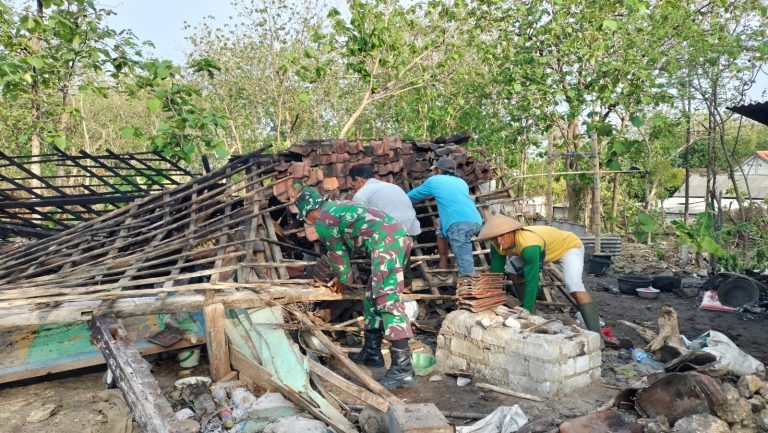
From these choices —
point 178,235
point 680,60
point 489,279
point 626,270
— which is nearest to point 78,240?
point 178,235

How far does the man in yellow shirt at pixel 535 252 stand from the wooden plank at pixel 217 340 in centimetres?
246

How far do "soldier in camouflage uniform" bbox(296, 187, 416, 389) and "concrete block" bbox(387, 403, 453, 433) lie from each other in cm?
127

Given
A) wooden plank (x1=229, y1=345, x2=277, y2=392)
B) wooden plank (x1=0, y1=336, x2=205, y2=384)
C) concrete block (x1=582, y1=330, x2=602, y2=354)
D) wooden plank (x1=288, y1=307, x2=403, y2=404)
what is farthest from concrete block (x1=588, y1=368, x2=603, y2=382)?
wooden plank (x1=0, y1=336, x2=205, y2=384)

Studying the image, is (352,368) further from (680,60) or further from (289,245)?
(680,60)

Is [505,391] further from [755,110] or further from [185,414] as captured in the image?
[755,110]

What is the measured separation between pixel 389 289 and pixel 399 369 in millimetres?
675

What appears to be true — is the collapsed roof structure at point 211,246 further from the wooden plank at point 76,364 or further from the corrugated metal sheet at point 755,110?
the corrugated metal sheet at point 755,110

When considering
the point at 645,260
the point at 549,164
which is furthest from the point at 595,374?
the point at 549,164

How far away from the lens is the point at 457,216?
569cm

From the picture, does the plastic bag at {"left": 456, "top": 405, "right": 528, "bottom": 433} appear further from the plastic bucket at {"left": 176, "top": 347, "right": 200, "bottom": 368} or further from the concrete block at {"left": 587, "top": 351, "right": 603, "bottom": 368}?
the plastic bucket at {"left": 176, "top": 347, "right": 200, "bottom": 368}

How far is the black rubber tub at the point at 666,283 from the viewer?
891cm

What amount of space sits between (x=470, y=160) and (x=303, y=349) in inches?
138

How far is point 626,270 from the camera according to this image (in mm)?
11867

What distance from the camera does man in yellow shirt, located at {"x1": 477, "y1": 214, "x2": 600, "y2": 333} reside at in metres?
5.08
